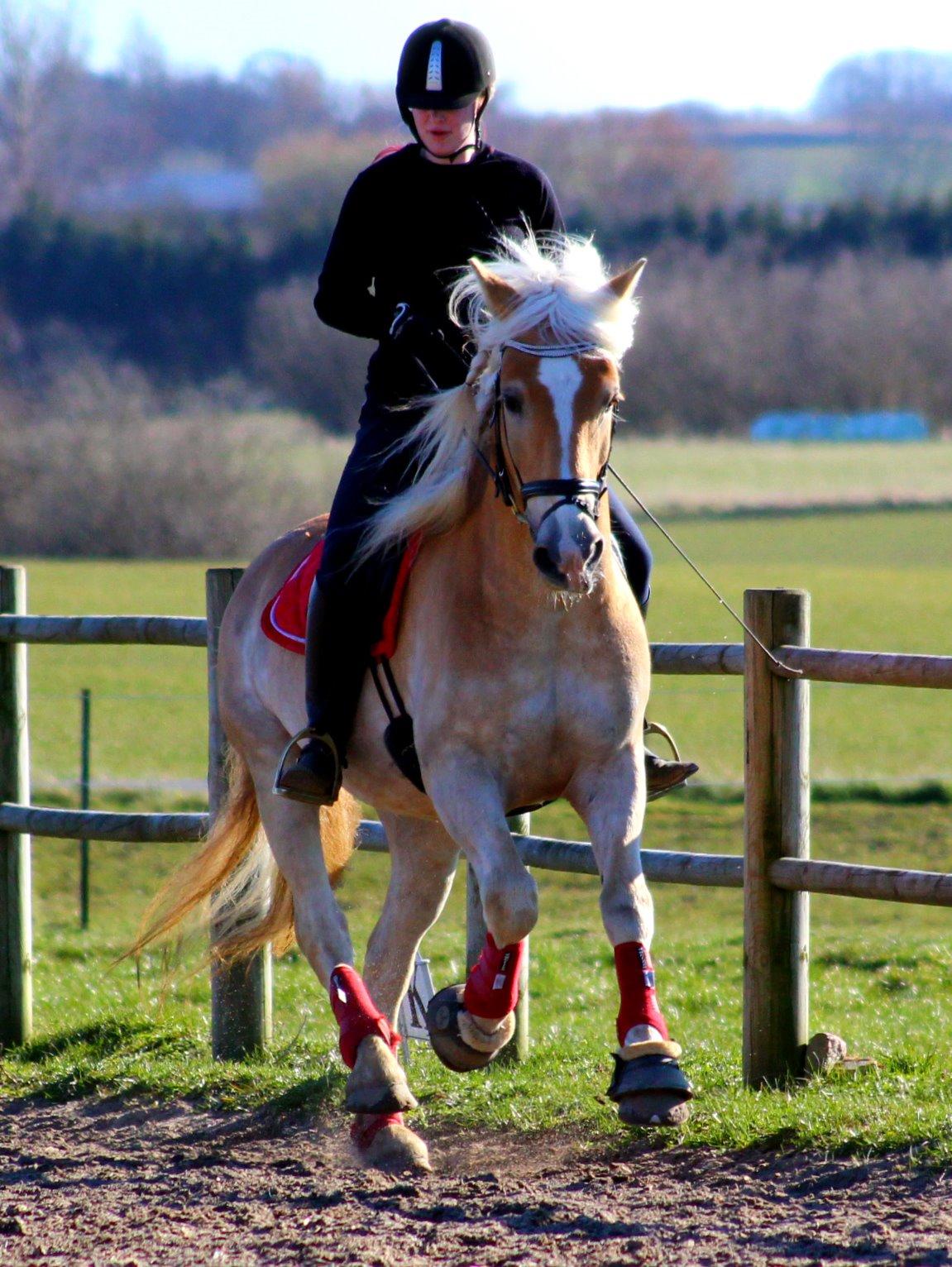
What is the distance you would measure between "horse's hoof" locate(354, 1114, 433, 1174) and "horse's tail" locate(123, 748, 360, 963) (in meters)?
1.09

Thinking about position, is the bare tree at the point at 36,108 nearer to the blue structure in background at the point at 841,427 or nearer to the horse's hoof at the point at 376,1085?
the blue structure in background at the point at 841,427

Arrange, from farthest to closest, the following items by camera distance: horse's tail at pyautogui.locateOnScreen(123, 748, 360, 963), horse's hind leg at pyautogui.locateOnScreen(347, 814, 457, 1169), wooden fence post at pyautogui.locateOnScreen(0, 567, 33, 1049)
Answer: wooden fence post at pyautogui.locateOnScreen(0, 567, 33, 1049) → horse's tail at pyautogui.locateOnScreen(123, 748, 360, 963) → horse's hind leg at pyautogui.locateOnScreen(347, 814, 457, 1169)

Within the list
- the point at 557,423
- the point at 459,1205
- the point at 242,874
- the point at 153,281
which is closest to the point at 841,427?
the point at 153,281

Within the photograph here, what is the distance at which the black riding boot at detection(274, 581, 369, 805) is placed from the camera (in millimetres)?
4457

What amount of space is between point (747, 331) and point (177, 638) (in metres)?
57.1

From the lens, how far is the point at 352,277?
184 inches

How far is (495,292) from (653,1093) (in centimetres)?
194

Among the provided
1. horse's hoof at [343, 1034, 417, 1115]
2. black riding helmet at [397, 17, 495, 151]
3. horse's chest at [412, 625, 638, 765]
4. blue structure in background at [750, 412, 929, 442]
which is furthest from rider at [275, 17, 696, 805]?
blue structure in background at [750, 412, 929, 442]

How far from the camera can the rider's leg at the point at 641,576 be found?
4.57 metres

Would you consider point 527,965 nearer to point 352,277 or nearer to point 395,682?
point 395,682

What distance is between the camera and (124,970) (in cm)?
800

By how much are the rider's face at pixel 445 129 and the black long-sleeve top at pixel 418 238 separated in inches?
1.8

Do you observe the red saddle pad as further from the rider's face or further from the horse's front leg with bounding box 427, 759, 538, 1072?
the rider's face

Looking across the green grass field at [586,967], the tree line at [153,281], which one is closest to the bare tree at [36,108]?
the tree line at [153,281]
